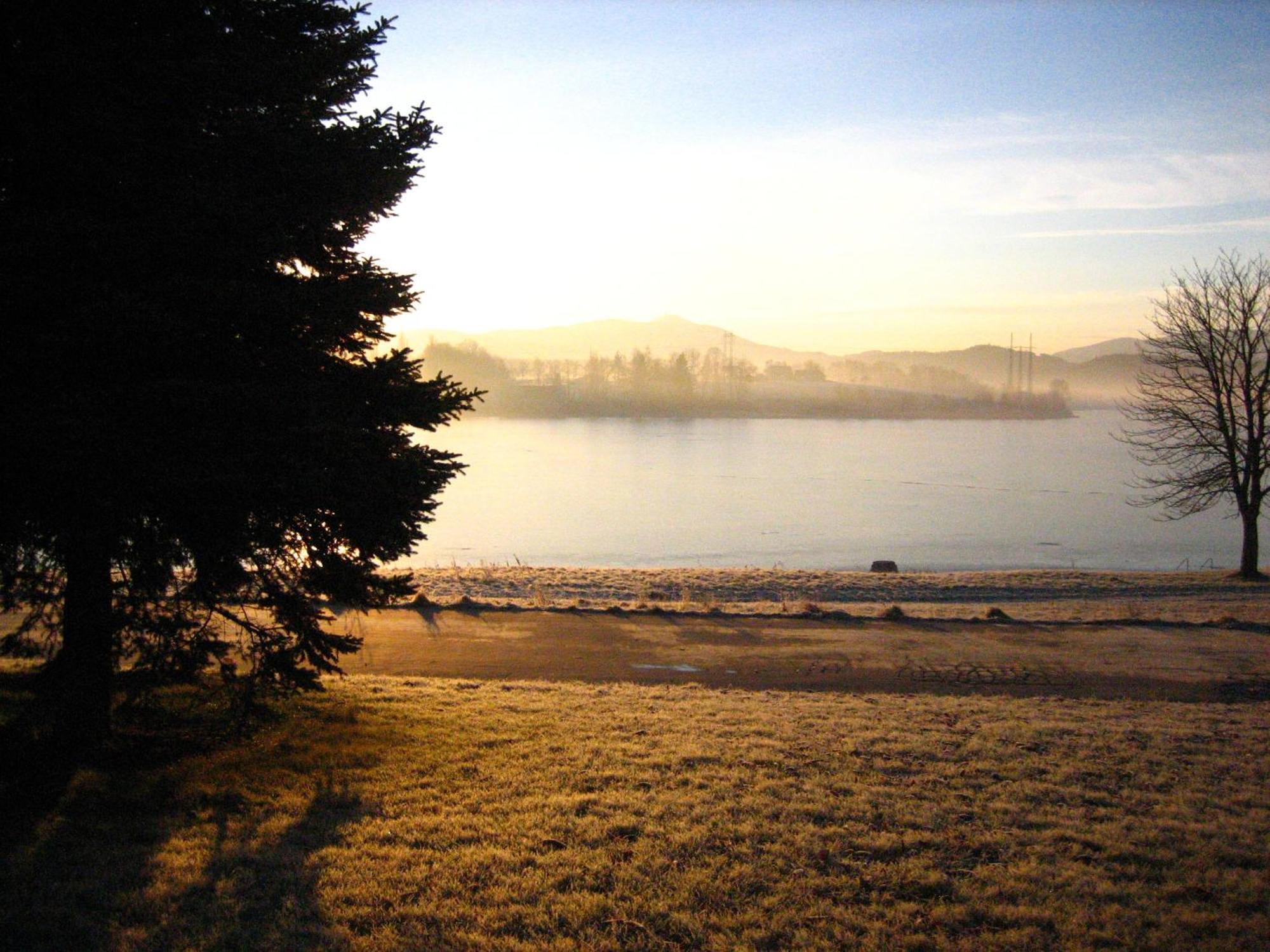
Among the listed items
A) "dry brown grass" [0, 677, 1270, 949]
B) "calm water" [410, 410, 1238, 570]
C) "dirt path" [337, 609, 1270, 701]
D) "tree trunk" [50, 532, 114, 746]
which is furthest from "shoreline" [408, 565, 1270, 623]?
"tree trunk" [50, 532, 114, 746]

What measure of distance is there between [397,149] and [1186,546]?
4145 cm

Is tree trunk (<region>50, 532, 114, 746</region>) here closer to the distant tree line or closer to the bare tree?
the bare tree

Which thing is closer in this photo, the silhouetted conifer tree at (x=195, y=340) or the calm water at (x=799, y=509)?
the silhouetted conifer tree at (x=195, y=340)

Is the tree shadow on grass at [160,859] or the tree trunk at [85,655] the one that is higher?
the tree trunk at [85,655]

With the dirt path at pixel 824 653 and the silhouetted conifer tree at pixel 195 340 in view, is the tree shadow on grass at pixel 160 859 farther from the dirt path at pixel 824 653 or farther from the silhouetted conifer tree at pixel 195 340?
the dirt path at pixel 824 653

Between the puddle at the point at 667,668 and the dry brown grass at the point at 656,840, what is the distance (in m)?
3.04

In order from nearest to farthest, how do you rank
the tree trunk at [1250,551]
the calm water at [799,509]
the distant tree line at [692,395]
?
the tree trunk at [1250,551] < the calm water at [799,509] < the distant tree line at [692,395]

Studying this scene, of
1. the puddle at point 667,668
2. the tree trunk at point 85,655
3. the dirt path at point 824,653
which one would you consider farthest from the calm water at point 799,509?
the tree trunk at point 85,655

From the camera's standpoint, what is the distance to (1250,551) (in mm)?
25406

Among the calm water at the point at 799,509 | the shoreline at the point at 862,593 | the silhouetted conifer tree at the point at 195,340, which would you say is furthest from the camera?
the calm water at the point at 799,509

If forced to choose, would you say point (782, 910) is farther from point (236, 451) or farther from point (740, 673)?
point (740, 673)

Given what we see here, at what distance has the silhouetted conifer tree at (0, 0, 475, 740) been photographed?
5.54m

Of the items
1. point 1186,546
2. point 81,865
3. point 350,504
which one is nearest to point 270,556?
point 350,504

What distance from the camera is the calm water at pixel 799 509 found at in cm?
3434
